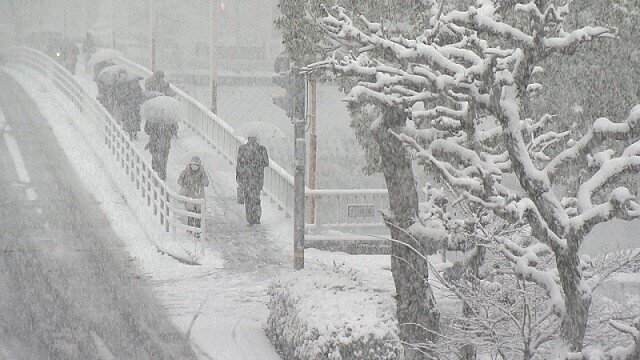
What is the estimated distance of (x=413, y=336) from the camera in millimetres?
9711

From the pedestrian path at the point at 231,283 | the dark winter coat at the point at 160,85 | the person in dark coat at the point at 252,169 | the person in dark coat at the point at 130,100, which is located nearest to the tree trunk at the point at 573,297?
the pedestrian path at the point at 231,283

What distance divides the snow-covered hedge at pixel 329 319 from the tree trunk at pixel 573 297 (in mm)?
3609

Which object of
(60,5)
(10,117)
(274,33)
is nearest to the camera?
(10,117)

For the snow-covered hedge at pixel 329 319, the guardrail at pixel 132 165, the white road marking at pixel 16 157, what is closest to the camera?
the snow-covered hedge at pixel 329 319

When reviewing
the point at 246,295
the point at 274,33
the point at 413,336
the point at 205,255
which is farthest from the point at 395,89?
the point at 274,33

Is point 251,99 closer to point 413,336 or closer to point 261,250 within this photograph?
point 261,250

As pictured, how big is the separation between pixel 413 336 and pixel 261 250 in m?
7.05

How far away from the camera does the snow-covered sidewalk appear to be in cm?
1228

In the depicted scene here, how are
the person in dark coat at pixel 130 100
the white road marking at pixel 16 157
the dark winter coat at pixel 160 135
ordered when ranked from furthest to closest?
the person in dark coat at pixel 130 100, the white road marking at pixel 16 157, the dark winter coat at pixel 160 135

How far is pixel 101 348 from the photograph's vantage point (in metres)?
11.4

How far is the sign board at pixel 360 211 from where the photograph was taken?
54.5 ft

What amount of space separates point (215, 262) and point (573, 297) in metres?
9.73

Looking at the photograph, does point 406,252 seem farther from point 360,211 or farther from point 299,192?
point 360,211

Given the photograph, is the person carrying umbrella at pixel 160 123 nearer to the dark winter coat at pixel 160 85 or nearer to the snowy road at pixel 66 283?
the snowy road at pixel 66 283
